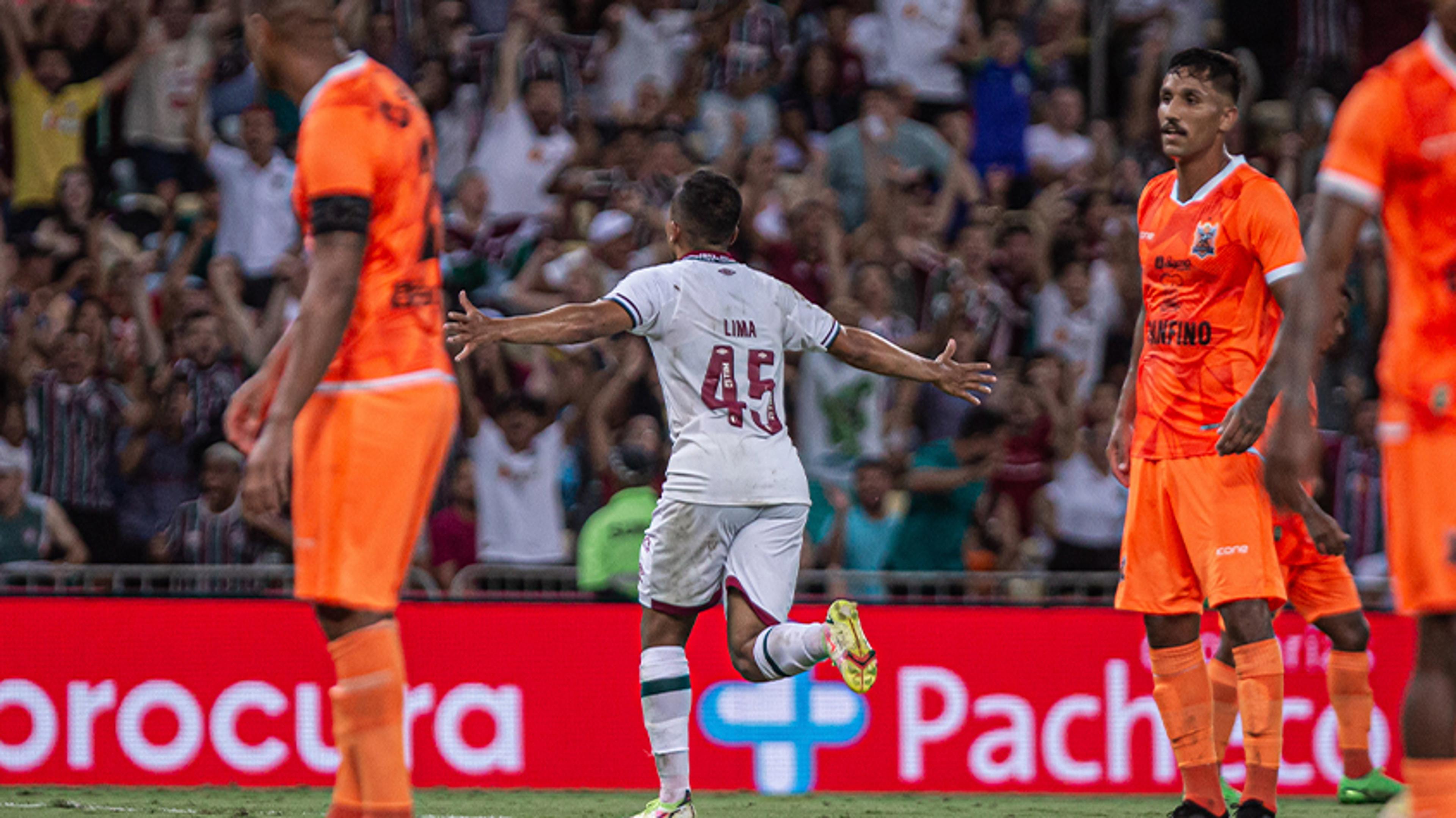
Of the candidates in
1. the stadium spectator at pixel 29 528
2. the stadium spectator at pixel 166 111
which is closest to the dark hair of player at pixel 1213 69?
the stadium spectator at pixel 29 528

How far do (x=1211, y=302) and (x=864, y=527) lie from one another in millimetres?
4524

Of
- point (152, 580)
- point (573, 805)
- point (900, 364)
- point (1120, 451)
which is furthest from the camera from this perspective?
point (152, 580)

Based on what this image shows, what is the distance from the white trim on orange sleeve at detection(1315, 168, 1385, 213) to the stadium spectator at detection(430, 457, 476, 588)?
7.41m

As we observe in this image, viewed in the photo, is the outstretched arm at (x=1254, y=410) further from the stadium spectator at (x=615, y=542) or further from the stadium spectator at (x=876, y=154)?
the stadium spectator at (x=876, y=154)

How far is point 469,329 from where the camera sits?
6098 mm

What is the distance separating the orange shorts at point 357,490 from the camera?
4699mm

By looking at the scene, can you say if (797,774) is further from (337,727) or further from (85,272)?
(85,272)

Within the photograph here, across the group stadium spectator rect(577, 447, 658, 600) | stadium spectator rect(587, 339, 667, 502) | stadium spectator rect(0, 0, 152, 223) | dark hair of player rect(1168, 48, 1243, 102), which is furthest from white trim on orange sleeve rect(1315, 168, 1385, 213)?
stadium spectator rect(0, 0, 152, 223)

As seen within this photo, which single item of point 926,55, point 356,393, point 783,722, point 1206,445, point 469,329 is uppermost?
point 926,55

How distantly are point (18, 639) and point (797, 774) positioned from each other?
4005 mm

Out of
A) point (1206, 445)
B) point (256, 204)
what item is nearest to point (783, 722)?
point (1206, 445)

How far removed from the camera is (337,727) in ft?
15.6

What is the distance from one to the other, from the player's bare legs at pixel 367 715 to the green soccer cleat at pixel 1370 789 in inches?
209

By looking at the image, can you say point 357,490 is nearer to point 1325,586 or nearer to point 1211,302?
point 1211,302
